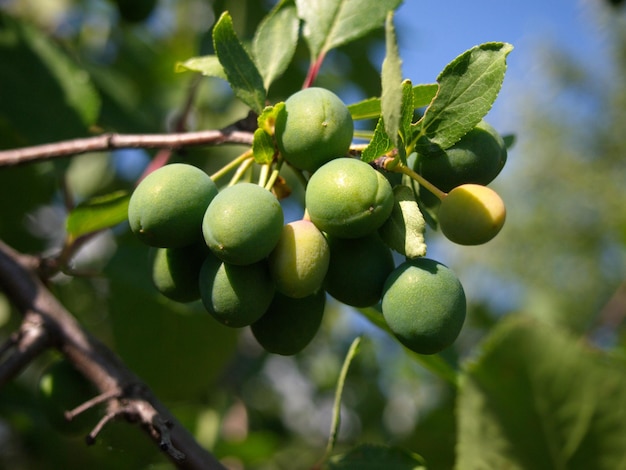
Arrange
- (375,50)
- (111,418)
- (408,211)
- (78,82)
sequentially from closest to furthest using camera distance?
(408,211) → (111,418) → (78,82) → (375,50)

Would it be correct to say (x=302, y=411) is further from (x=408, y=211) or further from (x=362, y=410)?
(x=408, y=211)

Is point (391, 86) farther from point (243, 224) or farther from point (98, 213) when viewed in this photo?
point (98, 213)

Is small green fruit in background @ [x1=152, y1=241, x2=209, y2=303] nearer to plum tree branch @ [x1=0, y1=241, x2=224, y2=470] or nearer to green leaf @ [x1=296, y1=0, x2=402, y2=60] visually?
plum tree branch @ [x1=0, y1=241, x2=224, y2=470]

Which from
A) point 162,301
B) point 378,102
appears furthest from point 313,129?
point 162,301

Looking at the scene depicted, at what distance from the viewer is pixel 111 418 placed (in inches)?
44.8

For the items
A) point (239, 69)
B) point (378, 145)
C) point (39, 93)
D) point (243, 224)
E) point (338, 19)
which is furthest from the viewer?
point (39, 93)

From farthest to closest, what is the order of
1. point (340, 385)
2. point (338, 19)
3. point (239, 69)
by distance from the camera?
1. point (338, 19)
2. point (340, 385)
3. point (239, 69)

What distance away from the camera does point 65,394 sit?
1497mm

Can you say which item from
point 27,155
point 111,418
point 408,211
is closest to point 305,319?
point 408,211

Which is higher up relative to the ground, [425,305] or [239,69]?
[239,69]

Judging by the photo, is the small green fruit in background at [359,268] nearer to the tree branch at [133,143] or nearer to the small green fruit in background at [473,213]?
the small green fruit in background at [473,213]

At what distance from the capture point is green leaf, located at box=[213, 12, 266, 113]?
3.65 ft

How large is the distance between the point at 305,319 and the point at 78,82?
1.20m

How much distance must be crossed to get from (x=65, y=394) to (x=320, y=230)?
82 cm
